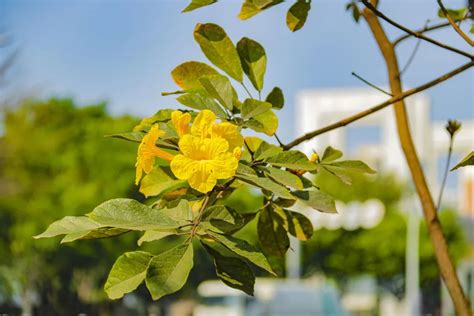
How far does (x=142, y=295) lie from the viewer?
24391 mm

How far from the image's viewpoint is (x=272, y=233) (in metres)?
1.23

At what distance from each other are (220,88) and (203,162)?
0.58 ft

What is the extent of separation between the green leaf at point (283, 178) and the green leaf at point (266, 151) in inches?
1.9

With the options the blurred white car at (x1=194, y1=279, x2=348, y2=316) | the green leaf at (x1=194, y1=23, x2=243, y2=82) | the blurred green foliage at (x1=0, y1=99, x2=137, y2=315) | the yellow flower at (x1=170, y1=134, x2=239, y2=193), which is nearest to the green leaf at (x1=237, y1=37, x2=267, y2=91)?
the green leaf at (x1=194, y1=23, x2=243, y2=82)

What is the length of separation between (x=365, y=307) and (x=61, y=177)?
1686 centimetres

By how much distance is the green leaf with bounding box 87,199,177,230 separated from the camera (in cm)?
90

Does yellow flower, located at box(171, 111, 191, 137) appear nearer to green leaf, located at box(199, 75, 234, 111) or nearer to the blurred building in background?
green leaf, located at box(199, 75, 234, 111)

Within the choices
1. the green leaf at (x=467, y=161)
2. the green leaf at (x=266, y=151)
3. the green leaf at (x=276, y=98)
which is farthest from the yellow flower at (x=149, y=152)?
the green leaf at (x=467, y=161)

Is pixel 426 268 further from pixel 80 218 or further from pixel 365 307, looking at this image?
pixel 80 218

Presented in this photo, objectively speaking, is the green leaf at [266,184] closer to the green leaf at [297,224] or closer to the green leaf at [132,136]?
the green leaf at [132,136]

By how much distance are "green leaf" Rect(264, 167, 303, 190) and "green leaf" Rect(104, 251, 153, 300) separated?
0.52ft

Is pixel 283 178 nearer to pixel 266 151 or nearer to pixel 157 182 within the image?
pixel 266 151

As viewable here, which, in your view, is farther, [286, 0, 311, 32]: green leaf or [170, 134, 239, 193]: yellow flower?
[286, 0, 311, 32]: green leaf

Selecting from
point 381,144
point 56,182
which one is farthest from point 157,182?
point 381,144
